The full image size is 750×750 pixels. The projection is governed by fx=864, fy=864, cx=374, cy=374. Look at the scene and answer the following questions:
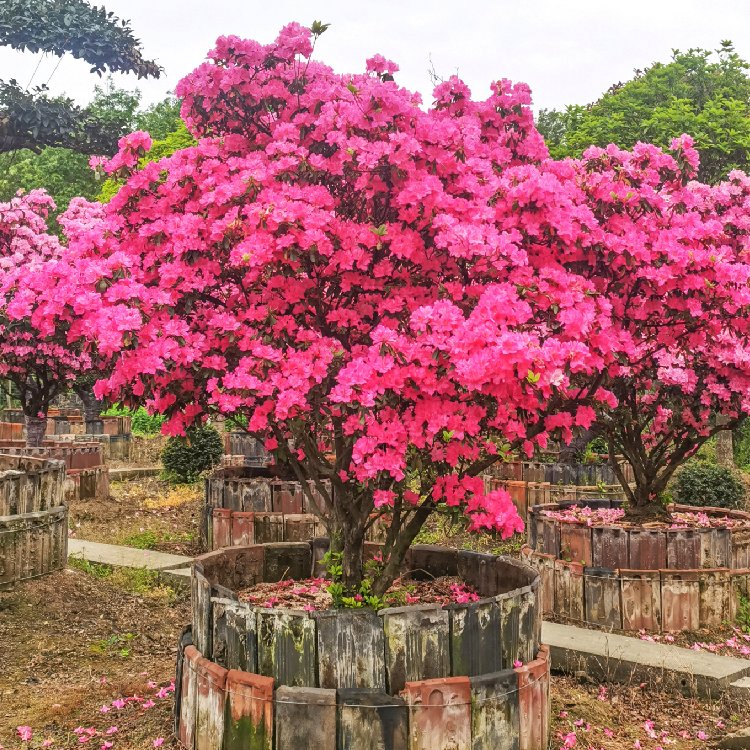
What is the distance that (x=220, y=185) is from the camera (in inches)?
201

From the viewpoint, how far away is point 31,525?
9.19 m

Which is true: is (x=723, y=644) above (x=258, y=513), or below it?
below

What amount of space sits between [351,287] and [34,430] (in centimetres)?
1350

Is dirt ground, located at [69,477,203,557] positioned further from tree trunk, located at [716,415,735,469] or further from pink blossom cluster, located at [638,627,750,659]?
tree trunk, located at [716,415,735,469]

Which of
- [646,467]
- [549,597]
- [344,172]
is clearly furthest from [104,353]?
[646,467]

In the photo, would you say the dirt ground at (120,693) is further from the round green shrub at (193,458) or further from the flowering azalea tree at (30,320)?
the round green shrub at (193,458)

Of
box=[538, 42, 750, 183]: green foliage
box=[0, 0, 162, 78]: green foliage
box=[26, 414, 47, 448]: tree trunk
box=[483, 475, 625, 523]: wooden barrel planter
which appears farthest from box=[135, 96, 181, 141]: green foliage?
box=[483, 475, 625, 523]: wooden barrel planter

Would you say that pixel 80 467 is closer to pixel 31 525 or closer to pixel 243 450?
pixel 243 450

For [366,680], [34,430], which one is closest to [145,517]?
[34,430]

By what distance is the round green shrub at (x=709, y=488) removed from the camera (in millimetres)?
13477

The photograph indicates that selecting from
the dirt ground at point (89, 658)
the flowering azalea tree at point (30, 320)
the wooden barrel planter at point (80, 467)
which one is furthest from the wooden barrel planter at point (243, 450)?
the dirt ground at point (89, 658)

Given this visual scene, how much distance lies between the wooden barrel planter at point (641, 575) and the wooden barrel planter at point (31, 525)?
5.19 metres

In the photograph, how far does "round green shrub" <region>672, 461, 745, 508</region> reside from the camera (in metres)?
13.5

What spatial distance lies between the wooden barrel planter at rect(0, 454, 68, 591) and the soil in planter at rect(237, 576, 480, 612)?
3778 millimetres
